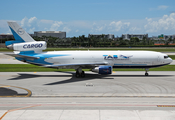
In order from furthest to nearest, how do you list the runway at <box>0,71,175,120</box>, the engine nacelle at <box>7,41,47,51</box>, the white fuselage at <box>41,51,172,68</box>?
the white fuselage at <box>41,51,172,68</box> → the engine nacelle at <box>7,41,47,51</box> → the runway at <box>0,71,175,120</box>

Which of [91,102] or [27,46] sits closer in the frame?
[91,102]

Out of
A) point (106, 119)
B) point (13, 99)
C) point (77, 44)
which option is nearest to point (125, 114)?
point (106, 119)

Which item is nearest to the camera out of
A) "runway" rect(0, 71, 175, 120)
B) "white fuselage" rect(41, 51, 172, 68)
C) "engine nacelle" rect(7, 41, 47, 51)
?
"runway" rect(0, 71, 175, 120)

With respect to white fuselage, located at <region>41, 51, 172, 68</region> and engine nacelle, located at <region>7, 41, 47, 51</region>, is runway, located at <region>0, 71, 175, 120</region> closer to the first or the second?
white fuselage, located at <region>41, 51, 172, 68</region>

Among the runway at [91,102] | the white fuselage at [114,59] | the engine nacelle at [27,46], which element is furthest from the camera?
the white fuselage at [114,59]

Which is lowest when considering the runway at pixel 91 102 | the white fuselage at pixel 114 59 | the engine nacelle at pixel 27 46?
the runway at pixel 91 102

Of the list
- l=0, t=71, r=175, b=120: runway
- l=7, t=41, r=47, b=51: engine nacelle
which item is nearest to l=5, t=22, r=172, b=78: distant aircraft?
l=7, t=41, r=47, b=51: engine nacelle

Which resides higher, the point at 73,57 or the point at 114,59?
the point at 73,57

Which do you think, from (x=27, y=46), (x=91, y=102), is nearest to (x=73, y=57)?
(x=27, y=46)

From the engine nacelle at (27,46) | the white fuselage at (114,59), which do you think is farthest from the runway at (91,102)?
the engine nacelle at (27,46)

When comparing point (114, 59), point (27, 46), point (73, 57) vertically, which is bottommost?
point (114, 59)

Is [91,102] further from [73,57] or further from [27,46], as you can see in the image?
[27,46]

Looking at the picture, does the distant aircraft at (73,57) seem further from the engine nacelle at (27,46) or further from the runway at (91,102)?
the runway at (91,102)

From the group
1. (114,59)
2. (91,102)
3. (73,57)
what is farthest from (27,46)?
(91,102)
